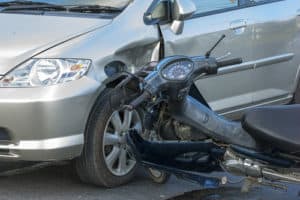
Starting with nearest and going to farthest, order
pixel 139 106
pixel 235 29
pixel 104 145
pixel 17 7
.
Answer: pixel 139 106 → pixel 104 145 → pixel 17 7 → pixel 235 29

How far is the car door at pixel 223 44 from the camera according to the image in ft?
18.0

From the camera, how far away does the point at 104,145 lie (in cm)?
495

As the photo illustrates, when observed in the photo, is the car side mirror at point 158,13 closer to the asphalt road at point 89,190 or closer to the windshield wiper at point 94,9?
the windshield wiper at point 94,9

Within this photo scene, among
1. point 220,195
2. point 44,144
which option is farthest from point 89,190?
point 220,195

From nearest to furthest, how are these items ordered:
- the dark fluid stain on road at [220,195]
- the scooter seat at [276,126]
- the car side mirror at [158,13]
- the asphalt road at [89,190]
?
1. the scooter seat at [276,126]
2. the dark fluid stain on road at [220,195]
3. the asphalt road at [89,190]
4. the car side mirror at [158,13]

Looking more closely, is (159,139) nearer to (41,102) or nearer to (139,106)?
(139,106)

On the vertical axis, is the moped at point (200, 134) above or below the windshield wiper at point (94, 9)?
below

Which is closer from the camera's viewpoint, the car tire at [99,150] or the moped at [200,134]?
the moped at [200,134]

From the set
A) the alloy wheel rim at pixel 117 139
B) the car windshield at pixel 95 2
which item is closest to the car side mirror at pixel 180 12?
the car windshield at pixel 95 2

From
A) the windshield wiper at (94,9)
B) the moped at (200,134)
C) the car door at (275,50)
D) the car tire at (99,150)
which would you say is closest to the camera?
the moped at (200,134)

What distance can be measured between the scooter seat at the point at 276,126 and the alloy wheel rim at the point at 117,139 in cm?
145

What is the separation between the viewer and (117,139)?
5.02 m

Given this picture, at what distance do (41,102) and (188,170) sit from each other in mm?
1205

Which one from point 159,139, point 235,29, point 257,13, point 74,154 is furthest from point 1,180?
point 257,13
